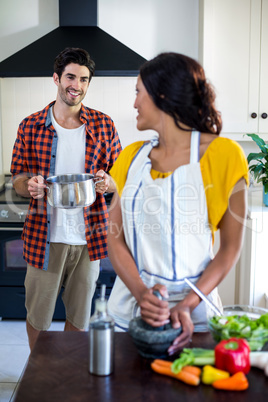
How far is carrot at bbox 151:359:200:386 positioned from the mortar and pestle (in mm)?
30

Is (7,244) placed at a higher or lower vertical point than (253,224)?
lower

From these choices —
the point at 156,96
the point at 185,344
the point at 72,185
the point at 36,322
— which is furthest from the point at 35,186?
the point at 185,344

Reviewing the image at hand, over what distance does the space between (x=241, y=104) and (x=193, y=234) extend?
205cm

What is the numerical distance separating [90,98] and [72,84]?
1.37m

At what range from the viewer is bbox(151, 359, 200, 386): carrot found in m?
1.15

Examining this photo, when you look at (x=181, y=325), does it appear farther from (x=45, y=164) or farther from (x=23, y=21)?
(x=23, y=21)

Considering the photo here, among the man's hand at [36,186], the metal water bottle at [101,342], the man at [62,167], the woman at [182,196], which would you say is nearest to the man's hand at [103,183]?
the man at [62,167]

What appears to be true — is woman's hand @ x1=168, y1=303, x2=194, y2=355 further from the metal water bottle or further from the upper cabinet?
the upper cabinet

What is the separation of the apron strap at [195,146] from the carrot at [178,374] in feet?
1.78

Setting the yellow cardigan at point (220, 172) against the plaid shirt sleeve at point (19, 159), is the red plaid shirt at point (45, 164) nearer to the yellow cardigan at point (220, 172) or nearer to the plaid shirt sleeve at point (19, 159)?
the plaid shirt sleeve at point (19, 159)

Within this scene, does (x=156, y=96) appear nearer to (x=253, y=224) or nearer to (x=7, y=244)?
(x=253, y=224)

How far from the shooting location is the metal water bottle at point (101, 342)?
1.19 meters

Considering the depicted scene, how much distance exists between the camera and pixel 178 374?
1.17 metres

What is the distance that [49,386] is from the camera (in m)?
1.16
